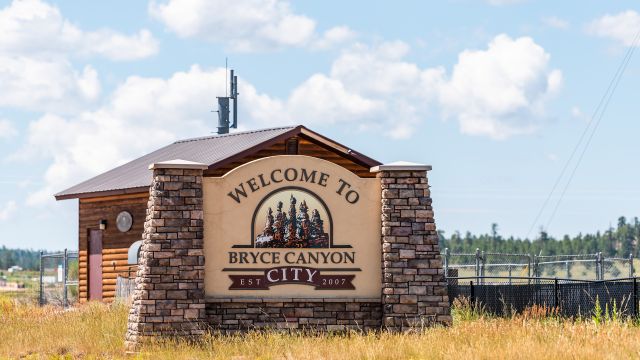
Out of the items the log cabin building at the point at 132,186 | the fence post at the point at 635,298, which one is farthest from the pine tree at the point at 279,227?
the log cabin building at the point at 132,186

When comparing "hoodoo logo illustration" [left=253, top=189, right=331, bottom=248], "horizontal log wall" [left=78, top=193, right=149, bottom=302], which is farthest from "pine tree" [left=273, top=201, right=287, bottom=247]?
"horizontal log wall" [left=78, top=193, right=149, bottom=302]

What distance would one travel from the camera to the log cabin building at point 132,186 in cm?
3016

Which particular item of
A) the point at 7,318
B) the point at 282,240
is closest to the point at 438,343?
the point at 282,240

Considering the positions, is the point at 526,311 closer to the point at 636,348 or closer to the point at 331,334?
the point at 331,334

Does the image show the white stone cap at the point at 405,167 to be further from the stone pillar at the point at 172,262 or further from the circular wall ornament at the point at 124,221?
the circular wall ornament at the point at 124,221

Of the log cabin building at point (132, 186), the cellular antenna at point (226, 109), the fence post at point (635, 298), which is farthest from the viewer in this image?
the cellular antenna at point (226, 109)

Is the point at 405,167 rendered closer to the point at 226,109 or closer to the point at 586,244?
the point at 226,109

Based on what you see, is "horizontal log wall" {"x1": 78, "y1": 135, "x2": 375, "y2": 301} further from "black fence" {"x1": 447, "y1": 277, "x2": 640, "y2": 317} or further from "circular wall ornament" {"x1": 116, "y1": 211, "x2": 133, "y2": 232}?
"black fence" {"x1": 447, "y1": 277, "x2": 640, "y2": 317}

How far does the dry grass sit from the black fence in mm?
1274

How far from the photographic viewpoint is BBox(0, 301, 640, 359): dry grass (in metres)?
15.1

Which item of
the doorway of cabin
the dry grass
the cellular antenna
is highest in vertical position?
the cellular antenna

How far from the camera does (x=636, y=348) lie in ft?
49.6

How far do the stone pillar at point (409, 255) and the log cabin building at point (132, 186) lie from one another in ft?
33.6

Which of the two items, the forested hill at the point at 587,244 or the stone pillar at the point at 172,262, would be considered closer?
the stone pillar at the point at 172,262
